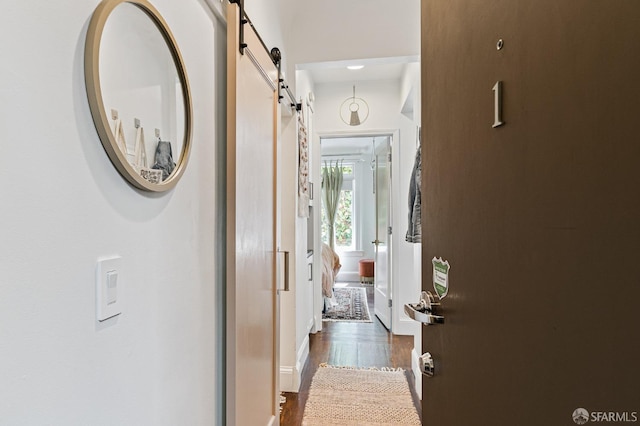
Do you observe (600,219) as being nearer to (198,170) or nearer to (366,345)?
(198,170)

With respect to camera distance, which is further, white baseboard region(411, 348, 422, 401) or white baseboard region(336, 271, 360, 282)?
white baseboard region(336, 271, 360, 282)

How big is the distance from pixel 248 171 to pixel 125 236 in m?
0.68

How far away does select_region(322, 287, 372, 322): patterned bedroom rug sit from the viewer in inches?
166

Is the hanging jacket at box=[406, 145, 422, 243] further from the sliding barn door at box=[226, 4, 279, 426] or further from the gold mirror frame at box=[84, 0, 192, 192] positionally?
the gold mirror frame at box=[84, 0, 192, 192]

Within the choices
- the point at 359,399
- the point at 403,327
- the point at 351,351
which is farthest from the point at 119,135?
the point at 403,327

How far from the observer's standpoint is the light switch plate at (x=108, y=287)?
2.07 feet

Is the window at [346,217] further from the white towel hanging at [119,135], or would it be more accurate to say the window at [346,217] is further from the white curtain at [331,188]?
the white towel hanging at [119,135]

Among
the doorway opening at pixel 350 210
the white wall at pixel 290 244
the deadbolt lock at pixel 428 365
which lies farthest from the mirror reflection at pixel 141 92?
the doorway opening at pixel 350 210

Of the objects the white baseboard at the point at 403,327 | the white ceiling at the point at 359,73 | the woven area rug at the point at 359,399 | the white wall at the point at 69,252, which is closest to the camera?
the white wall at the point at 69,252

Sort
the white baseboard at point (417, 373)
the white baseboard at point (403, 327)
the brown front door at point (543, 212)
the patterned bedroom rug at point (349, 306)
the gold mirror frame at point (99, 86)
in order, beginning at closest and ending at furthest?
the brown front door at point (543, 212), the gold mirror frame at point (99, 86), the white baseboard at point (417, 373), the white baseboard at point (403, 327), the patterned bedroom rug at point (349, 306)

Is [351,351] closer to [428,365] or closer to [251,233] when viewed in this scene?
[251,233]

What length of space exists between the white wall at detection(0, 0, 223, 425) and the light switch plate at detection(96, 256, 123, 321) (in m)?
0.01

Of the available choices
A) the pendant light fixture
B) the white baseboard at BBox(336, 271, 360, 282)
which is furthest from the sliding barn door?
the white baseboard at BBox(336, 271, 360, 282)

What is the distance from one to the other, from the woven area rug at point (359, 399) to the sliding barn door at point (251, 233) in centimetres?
49
